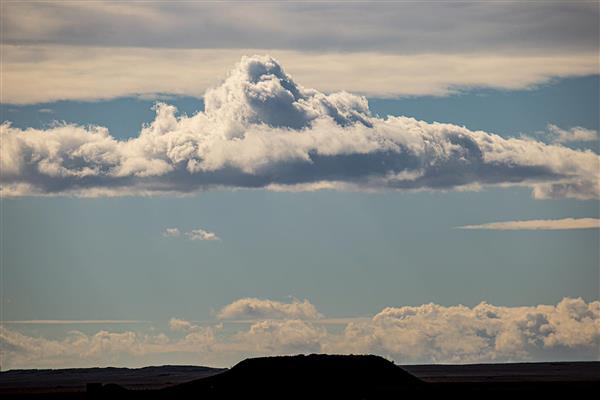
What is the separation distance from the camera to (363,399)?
7790 inches

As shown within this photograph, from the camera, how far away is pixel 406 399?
653ft

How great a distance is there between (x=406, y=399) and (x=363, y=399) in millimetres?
6414
